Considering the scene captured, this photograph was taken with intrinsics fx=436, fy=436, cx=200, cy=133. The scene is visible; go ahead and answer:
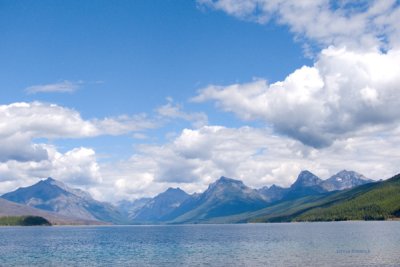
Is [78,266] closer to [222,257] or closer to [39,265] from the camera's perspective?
[39,265]

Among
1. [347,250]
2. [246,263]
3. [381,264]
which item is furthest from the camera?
[347,250]

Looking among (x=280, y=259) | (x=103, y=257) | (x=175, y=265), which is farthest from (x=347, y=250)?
(x=103, y=257)

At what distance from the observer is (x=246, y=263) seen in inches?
3989

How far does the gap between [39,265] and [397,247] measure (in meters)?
97.0

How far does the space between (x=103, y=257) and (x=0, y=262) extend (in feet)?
87.7

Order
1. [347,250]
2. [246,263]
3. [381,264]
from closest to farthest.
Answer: [381,264] → [246,263] → [347,250]

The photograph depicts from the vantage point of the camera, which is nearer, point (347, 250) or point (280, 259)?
point (280, 259)

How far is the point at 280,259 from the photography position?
350 feet

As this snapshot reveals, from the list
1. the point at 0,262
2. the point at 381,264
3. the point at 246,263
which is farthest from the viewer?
the point at 0,262

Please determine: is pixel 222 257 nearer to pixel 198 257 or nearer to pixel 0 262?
pixel 198 257

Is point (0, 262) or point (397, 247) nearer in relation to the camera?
point (0, 262)

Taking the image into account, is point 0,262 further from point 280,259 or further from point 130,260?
point 280,259

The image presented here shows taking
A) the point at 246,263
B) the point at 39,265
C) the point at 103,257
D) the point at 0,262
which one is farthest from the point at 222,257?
the point at 0,262

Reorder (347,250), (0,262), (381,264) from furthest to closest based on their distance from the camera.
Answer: (347,250), (0,262), (381,264)
